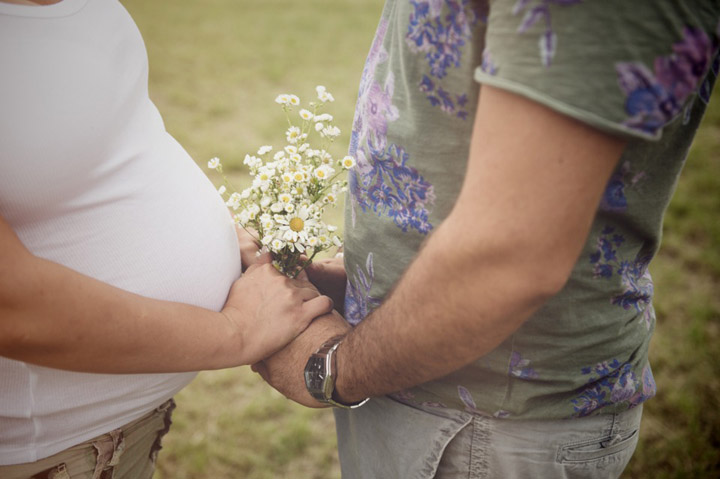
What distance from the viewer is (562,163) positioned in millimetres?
755

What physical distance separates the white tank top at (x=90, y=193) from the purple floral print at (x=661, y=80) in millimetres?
918

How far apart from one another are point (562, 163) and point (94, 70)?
2.91ft

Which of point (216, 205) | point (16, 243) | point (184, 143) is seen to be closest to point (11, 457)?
point (16, 243)

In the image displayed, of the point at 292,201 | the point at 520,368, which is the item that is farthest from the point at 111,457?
the point at 520,368

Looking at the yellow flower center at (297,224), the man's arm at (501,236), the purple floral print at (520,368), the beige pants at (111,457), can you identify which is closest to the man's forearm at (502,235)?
the man's arm at (501,236)

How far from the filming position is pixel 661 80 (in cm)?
73

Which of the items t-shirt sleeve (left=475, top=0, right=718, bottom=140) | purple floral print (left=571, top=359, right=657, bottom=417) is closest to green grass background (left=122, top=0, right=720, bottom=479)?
purple floral print (left=571, top=359, right=657, bottom=417)

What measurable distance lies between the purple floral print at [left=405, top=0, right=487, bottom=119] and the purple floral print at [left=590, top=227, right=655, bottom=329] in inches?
14.8

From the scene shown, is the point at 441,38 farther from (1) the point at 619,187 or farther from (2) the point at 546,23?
(1) the point at 619,187

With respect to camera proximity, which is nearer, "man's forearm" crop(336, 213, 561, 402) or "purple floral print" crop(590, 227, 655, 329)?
"man's forearm" crop(336, 213, 561, 402)

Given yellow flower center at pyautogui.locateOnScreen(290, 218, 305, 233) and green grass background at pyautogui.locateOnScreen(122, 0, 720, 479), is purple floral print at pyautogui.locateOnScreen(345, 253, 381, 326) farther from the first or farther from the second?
green grass background at pyautogui.locateOnScreen(122, 0, 720, 479)

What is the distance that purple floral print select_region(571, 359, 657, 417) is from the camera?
1156 mm

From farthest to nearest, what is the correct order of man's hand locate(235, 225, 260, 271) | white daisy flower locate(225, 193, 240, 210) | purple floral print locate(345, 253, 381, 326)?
man's hand locate(235, 225, 260, 271)
white daisy flower locate(225, 193, 240, 210)
purple floral print locate(345, 253, 381, 326)

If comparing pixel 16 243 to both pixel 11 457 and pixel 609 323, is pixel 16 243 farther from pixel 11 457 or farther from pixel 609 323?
pixel 609 323
